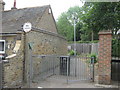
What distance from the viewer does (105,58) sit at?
5.98 m

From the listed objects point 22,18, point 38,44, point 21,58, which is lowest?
point 21,58

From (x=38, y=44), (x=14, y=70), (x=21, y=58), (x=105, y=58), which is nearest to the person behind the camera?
Result: (x=14, y=70)

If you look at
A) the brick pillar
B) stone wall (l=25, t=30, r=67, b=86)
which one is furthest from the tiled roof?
the brick pillar

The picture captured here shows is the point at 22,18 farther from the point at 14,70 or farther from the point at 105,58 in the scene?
the point at 105,58

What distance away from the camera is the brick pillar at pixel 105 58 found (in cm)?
592

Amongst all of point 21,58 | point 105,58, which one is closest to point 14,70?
point 21,58

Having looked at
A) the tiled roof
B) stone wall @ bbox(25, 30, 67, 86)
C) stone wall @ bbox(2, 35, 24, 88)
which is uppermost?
the tiled roof

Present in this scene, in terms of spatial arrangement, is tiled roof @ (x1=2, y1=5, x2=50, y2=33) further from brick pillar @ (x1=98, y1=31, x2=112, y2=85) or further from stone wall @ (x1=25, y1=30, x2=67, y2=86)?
brick pillar @ (x1=98, y1=31, x2=112, y2=85)

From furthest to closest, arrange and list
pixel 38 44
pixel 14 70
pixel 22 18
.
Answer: pixel 22 18, pixel 38 44, pixel 14 70

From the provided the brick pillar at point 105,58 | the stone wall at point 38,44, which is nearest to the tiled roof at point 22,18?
the stone wall at point 38,44

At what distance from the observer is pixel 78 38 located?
121ft

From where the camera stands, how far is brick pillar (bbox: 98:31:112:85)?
233 inches

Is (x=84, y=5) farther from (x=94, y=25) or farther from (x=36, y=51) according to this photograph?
(x=36, y=51)

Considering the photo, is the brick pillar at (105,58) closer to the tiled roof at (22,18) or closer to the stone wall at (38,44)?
the stone wall at (38,44)
